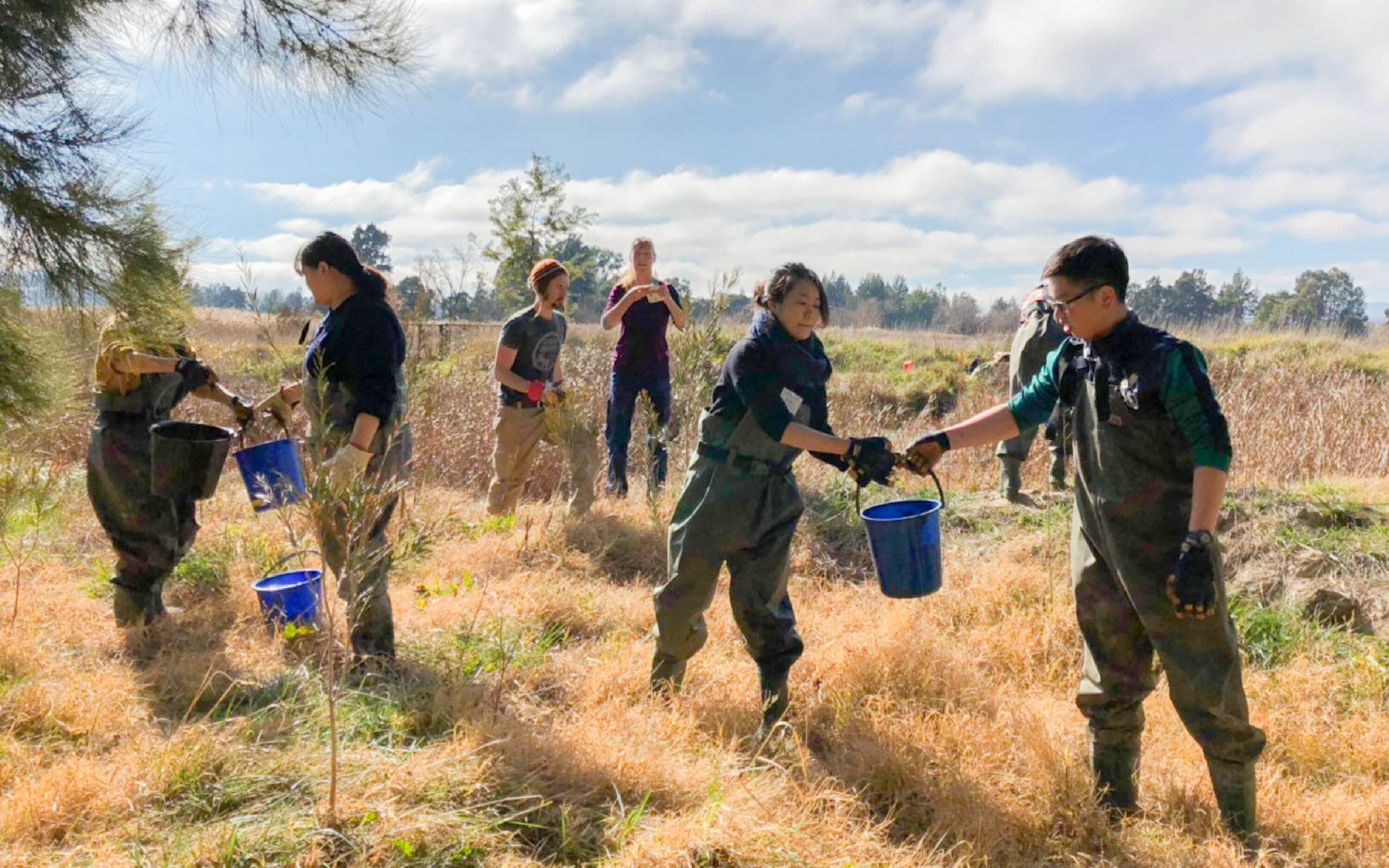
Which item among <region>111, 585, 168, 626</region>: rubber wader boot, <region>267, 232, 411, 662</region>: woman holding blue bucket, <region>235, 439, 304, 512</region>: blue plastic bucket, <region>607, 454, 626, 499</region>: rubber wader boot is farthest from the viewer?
<region>607, 454, 626, 499</region>: rubber wader boot

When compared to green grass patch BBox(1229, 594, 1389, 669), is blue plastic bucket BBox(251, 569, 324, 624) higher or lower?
higher

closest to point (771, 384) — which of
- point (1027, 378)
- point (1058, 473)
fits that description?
point (1027, 378)

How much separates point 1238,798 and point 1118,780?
0.32 meters

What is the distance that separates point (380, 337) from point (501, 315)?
2754cm

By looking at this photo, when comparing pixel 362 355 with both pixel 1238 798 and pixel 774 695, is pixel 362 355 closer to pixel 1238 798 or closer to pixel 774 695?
pixel 774 695

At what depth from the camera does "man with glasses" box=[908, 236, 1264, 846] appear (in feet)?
7.61

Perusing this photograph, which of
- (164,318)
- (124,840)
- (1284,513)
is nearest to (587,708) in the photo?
(124,840)

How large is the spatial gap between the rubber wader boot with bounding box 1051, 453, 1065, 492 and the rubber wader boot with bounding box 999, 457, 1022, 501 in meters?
0.29

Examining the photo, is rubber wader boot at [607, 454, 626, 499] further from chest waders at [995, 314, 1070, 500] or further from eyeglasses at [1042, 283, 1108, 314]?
eyeglasses at [1042, 283, 1108, 314]

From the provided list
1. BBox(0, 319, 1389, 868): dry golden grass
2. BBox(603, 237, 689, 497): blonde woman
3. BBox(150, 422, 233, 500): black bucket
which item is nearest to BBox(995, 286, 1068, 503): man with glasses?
BBox(0, 319, 1389, 868): dry golden grass

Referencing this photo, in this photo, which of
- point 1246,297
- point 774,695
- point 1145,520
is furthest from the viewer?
point 1246,297

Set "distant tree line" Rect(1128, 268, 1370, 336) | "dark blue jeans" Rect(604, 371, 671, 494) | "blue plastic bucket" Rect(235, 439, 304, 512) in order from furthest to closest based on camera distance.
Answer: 1. "distant tree line" Rect(1128, 268, 1370, 336)
2. "dark blue jeans" Rect(604, 371, 671, 494)
3. "blue plastic bucket" Rect(235, 439, 304, 512)

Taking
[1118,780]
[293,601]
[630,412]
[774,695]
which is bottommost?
[1118,780]

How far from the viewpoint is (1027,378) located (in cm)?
590
